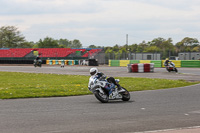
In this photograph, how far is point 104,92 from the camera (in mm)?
11711

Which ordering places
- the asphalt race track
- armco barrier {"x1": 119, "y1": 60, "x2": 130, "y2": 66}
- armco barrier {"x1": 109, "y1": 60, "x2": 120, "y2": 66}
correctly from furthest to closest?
1. armco barrier {"x1": 109, "y1": 60, "x2": 120, "y2": 66}
2. armco barrier {"x1": 119, "y1": 60, "x2": 130, "y2": 66}
3. the asphalt race track

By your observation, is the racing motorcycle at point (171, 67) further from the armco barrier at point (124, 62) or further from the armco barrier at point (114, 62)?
the armco barrier at point (114, 62)

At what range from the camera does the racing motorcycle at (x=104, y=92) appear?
1145 cm

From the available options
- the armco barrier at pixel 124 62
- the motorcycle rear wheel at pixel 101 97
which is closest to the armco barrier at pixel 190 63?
the armco barrier at pixel 124 62

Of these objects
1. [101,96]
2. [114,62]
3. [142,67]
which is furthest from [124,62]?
[101,96]

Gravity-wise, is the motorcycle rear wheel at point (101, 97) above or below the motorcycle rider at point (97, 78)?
below

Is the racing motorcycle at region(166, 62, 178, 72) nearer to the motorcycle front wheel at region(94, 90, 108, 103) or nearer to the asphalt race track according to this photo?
the asphalt race track

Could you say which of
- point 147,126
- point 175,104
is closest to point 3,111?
point 147,126

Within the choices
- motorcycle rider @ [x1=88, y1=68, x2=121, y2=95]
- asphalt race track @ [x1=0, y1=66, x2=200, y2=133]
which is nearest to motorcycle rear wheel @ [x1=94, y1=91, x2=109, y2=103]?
motorcycle rider @ [x1=88, y1=68, x2=121, y2=95]

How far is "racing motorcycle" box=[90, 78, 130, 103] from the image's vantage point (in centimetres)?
1145

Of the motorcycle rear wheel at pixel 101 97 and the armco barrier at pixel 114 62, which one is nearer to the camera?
the motorcycle rear wheel at pixel 101 97

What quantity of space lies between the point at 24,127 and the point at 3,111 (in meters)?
2.50

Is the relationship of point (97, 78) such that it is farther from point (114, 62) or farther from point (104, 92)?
point (114, 62)

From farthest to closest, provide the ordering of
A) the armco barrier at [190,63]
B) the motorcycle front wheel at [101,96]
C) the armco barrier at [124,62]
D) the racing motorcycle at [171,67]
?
the armco barrier at [124,62], the armco barrier at [190,63], the racing motorcycle at [171,67], the motorcycle front wheel at [101,96]
